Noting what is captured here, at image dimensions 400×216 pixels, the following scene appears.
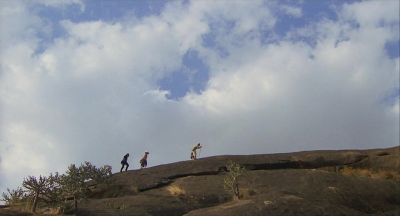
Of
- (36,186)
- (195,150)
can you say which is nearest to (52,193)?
(36,186)

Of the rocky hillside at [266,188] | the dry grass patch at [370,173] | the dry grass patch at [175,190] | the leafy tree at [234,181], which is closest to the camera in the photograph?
the rocky hillside at [266,188]

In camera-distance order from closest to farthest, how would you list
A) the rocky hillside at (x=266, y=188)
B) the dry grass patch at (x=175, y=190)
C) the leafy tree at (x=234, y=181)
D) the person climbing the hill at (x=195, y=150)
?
the rocky hillside at (x=266, y=188) → the leafy tree at (x=234, y=181) → the dry grass patch at (x=175, y=190) → the person climbing the hill at (x=195, y=150)

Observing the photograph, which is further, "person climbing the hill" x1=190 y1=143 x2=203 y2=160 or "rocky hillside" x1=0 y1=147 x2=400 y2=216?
"person climbing the hill" x1=190 y1=143 x2=203 y2=160

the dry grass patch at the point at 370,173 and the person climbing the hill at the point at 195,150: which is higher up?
the person climbing the hill at the point at 195,150

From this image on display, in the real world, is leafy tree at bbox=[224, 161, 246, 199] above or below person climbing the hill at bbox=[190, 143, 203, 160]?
below

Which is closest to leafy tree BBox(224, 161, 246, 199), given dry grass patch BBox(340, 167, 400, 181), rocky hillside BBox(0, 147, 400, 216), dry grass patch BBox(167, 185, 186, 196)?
rocky hillside BBox(0, 147, 400, 216)

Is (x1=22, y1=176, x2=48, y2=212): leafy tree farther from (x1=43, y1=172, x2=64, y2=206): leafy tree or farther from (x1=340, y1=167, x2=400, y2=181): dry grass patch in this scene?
(x1=340, y1=167, x2=400, y2=181): dry grass patch

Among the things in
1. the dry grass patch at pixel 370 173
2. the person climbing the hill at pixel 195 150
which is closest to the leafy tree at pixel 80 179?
the person climbing the hill at pixel 195 150

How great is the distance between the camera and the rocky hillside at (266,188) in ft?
85.1

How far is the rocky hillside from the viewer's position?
26.0 metres

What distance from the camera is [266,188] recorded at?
34562 mm

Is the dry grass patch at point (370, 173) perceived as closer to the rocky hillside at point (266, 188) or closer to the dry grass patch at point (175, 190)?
the rocky hillside at point (266, 188)

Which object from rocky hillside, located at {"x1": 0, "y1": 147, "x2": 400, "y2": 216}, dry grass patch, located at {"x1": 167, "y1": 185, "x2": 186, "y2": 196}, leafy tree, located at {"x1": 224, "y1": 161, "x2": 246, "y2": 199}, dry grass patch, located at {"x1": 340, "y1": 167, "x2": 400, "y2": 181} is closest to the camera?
rocky hillside, located at {"x1": 0, "y1": 147, "x2": 400, "y2": 216}

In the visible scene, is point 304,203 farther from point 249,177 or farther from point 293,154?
point 293,154
